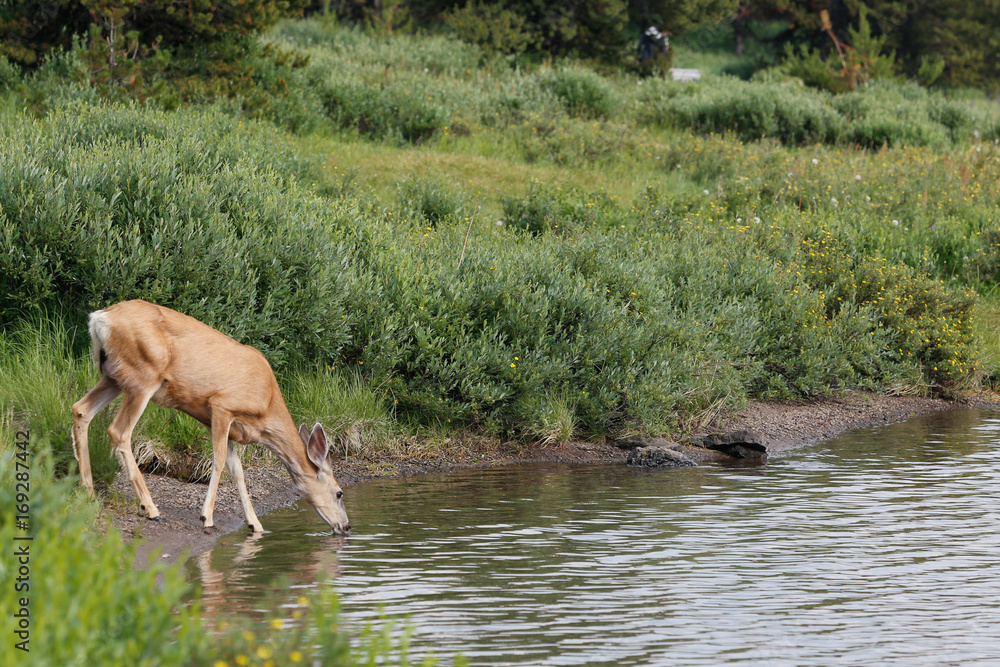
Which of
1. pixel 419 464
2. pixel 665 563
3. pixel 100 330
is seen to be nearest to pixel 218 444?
pixel 100 330

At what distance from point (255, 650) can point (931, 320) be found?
13.6 metres

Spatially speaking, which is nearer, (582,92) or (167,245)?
(167,245)

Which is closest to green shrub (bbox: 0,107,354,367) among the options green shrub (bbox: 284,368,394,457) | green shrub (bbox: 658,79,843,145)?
green shrub (bbox: 284,368,394,457)

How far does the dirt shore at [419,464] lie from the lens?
30.3 ft

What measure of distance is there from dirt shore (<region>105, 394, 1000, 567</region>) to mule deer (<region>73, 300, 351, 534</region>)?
275 mm

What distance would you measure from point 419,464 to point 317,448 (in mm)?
2827

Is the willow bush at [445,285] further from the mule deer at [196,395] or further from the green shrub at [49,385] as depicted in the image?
the mule deer at [196,395]

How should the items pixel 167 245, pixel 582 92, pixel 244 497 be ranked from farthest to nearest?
pixel 582 92, pixel 167 245, pixel 244 497

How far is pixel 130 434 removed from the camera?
356 inches

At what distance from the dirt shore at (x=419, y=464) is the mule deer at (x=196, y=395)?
0.28 meters

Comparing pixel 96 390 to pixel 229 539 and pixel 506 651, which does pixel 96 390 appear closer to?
pixel 229 539

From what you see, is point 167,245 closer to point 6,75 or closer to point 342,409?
point 342,409

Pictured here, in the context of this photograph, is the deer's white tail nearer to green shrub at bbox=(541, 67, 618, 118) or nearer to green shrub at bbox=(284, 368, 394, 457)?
green shrub at bbox=(284, 368, 394, 457)

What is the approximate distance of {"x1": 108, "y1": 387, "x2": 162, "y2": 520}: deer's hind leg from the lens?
9000mm
